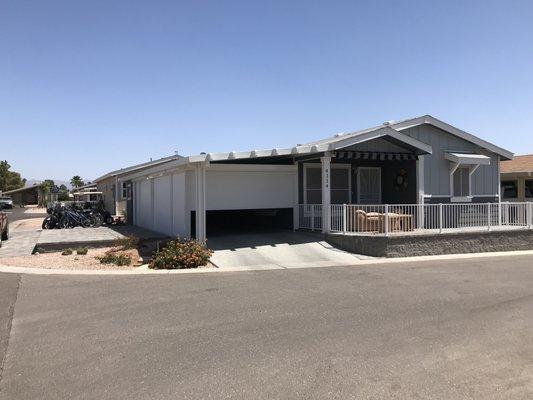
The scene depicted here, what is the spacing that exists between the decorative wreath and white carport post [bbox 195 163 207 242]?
24.2 ft

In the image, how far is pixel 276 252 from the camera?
13102mm

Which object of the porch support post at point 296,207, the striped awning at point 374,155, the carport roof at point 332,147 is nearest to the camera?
the carport roof at point 332,147

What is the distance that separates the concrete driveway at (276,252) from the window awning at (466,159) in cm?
572

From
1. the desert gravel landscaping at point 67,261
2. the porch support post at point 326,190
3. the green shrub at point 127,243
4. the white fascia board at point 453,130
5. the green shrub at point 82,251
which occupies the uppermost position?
the white fascia board at point 453,130

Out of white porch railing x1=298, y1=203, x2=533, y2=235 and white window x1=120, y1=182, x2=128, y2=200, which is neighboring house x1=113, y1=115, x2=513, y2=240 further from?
white window x1=120, y1=182, x2=128, y2=200

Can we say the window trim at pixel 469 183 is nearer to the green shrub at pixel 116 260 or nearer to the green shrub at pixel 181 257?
the green shrub at pixel 181 257

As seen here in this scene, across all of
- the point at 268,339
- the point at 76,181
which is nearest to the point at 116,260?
the point at 268,339

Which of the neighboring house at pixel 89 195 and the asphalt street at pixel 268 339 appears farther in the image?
the neighboring house at pixel 89 195

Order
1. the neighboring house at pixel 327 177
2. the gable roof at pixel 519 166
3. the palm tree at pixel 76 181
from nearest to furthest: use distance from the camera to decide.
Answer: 1. the neighboring house at pixel 327 177
2. the gable roof at pixel 519 166
3. the palm tree at pixel 76 181

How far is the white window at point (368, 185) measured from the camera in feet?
58.0

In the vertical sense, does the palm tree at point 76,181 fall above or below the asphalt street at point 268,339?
above

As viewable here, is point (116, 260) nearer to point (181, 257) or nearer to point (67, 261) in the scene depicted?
point (67, 261)

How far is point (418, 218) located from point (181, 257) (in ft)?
25.3

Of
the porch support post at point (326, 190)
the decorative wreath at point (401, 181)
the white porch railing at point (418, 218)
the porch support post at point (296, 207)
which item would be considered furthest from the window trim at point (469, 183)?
the porch support post at point (296, 207)
